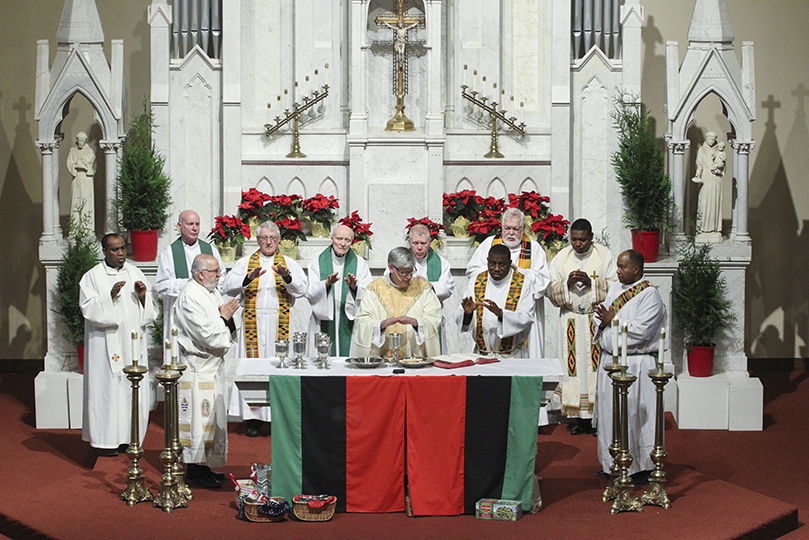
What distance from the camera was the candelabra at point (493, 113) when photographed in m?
11.3

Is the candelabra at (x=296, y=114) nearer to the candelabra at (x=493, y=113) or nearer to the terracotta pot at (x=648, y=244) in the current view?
the candelabra at (x=493, y=113)

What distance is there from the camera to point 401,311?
795 centimetres

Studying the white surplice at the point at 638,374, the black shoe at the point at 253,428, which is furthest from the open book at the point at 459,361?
the black shoe at the point at 253,428

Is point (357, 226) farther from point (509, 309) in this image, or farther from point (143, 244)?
point (509, 309)

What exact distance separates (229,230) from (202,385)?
3.18 m

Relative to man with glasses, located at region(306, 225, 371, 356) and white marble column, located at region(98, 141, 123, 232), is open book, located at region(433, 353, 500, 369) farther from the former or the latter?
white marble column, located at region(98, 141, 123, 232)

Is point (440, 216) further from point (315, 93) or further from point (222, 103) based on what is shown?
point (222, 103)

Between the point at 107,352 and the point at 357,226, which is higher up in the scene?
the point at 357,226

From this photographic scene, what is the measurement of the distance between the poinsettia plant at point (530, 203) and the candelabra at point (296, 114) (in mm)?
2331

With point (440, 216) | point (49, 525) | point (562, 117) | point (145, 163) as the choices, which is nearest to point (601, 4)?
point (562, 117)

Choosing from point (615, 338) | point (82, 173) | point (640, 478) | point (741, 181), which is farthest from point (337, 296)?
point (741, 181)

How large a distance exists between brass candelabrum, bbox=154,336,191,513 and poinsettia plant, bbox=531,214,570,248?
4460 millimetres

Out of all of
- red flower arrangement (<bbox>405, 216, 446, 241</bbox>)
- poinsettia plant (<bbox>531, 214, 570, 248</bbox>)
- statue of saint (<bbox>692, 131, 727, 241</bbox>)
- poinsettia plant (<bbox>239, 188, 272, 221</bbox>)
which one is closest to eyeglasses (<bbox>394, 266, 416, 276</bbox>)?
red flower arrangement (<bbox>405, 216, 446, 241</bbox>)

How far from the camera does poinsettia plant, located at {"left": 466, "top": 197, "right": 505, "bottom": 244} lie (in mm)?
10453
